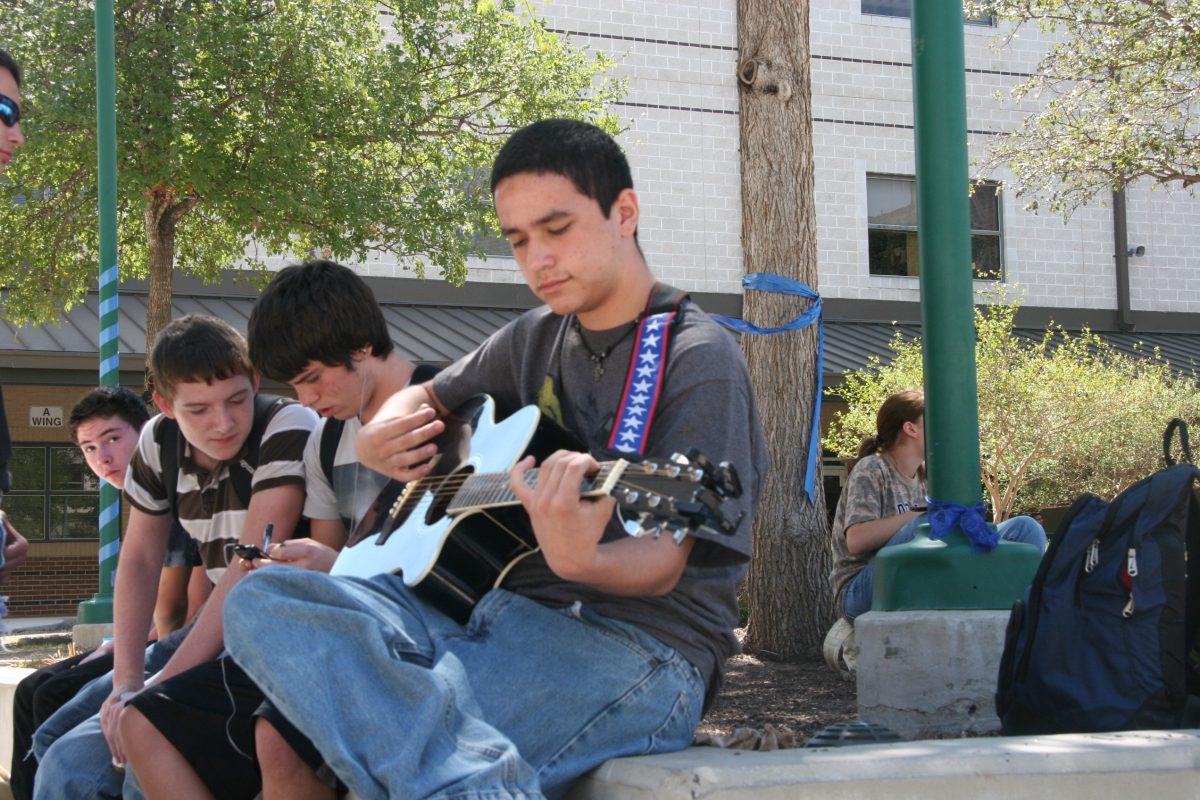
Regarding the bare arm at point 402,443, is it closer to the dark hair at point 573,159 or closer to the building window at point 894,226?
the dark hair at point 573,159

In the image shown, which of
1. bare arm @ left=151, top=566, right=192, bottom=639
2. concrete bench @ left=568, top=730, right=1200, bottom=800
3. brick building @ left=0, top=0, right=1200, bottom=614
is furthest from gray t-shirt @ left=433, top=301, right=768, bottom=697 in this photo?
brick building @ left=0, top=0, right=1200, bottom=614

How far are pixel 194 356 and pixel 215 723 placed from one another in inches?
47.9

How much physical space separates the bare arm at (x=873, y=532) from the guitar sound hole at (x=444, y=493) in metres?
3.22

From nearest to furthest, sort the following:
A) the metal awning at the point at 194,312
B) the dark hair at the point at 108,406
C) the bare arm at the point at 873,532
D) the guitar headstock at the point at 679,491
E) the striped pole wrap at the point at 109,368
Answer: the guitar headstock at the point at 679,491
the dark hair at the point at 108,406
the bare arm at the point at 873,532
the striped pole wrap at the point at 109,368
the metal awning at the point at 194,312

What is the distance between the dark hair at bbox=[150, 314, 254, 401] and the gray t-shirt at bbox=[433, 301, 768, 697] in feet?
3.56

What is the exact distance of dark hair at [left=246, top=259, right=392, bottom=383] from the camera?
10.9ft

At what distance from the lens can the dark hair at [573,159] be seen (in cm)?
255

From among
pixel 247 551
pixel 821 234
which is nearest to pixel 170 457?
pixel 247 551

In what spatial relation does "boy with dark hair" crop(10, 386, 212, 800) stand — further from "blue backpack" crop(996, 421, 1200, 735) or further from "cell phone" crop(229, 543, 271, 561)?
"blue backpack" crop(996, 421, 1200, 735)

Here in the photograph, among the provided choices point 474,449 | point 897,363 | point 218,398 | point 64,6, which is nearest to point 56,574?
point 64,6

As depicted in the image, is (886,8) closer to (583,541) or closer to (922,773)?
(922,773)

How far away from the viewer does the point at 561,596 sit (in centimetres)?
246

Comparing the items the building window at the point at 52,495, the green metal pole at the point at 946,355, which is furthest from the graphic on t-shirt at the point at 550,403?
the building window at the point at 52,495

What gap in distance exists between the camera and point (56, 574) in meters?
16.2
